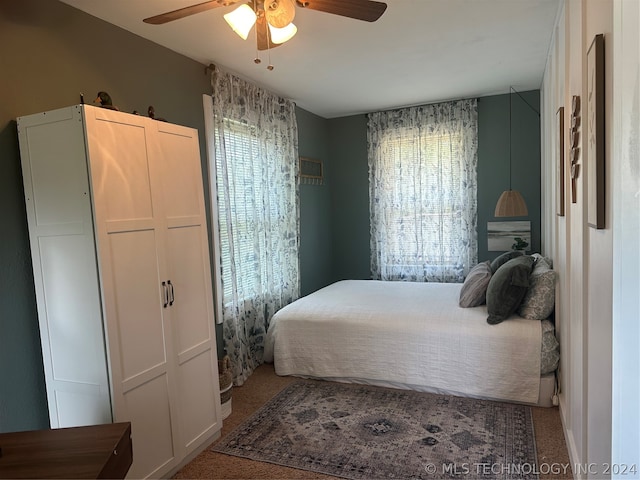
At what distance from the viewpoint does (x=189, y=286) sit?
8.00 ft

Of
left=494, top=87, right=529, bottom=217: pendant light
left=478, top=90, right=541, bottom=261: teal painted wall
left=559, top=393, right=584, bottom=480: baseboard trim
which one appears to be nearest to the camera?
left=559, top=393, right=584, bottom=480: baseboard trim

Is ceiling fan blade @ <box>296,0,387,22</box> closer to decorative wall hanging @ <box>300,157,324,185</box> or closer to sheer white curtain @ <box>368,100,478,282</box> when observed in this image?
decorative wall hanging @ <box>300,157,324,185</box>

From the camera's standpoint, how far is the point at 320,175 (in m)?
5.31

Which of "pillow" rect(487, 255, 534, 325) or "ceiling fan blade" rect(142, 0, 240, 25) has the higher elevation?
"ceiling fan blade" rect(142, 0, 240, 25)

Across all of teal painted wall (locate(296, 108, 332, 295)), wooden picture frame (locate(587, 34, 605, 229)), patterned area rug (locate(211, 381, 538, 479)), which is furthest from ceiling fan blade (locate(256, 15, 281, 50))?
teal painted wall (locate(296, 108, 332, 295))

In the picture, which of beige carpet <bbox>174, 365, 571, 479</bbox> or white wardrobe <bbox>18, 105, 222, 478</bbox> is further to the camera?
beige carpet <bbox>174, 365, 571, 479</bbox>

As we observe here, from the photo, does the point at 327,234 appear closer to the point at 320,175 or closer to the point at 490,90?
the point at 320,175

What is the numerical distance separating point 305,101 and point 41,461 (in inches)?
160

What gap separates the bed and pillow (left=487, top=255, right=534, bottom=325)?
7cm

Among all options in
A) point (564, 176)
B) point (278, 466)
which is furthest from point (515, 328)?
point (278, 466)

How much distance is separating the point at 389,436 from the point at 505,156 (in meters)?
3.48

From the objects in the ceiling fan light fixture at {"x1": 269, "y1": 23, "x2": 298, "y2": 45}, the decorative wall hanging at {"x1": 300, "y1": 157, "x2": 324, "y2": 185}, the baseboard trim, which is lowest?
the baseboard trim

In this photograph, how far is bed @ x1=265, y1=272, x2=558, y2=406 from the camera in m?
2.87

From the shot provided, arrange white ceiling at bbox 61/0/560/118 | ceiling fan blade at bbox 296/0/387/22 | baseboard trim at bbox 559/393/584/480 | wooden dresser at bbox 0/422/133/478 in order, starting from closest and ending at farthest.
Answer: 1. wooden dresser at bbox 0/422/133/478
2. ceiling fan blade at bbox 296/0/387/22
3. baseboard trim at bbox 559/393/584/480
4. white ceiling at bbox 61/0/560/118
